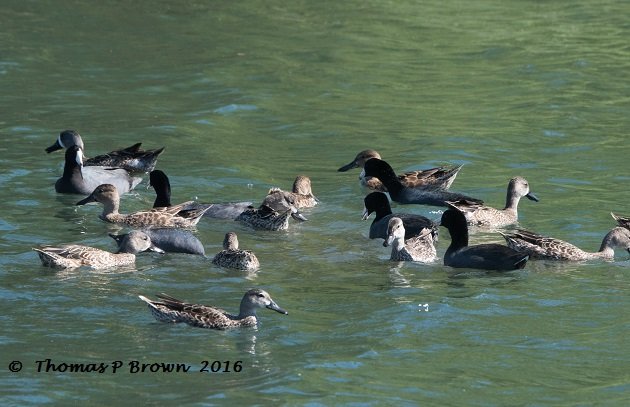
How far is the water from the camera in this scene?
11.9m

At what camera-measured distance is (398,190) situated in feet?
62.0

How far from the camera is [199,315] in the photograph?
41.9 feet

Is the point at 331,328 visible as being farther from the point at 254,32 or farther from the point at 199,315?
the point at 254,32

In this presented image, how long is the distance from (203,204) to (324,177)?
297 cm

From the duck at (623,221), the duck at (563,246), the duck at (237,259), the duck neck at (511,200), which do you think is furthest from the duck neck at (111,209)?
the duck at (623,221)

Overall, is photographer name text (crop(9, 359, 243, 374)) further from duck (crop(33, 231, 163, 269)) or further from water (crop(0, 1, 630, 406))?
duck (crop(33, 231, 163, 269))

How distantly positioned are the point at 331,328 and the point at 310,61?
45.6ft

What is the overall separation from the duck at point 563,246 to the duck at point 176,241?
11.8ft

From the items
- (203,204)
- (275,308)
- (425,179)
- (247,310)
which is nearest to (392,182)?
(425,179)

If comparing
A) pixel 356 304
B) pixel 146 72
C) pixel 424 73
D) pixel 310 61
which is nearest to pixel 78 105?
pixel 146 72

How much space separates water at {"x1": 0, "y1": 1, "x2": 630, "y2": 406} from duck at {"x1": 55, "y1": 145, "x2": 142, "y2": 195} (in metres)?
0.24

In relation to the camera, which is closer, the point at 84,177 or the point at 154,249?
the point at 154,249

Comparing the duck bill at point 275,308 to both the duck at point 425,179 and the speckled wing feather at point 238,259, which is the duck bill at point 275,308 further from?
the duck at point 425,179

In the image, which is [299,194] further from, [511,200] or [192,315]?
[192,315]
